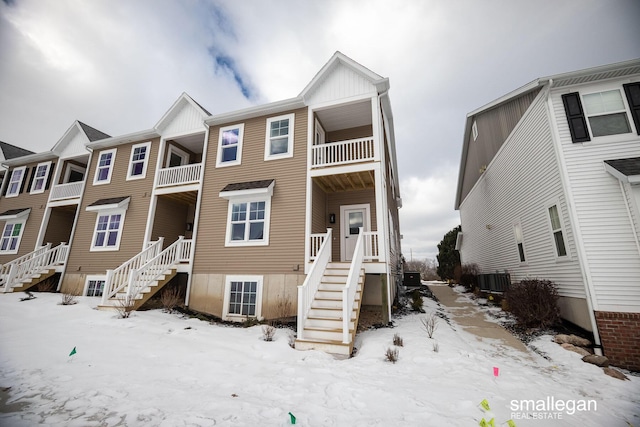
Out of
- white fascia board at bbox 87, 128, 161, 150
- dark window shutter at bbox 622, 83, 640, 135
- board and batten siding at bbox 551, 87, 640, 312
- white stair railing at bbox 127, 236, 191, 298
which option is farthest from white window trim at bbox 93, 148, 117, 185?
dark window shutter at bbox 622, 83, 640, 135

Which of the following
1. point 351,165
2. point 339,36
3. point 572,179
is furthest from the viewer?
point 339,36

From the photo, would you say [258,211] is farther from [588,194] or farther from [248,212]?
[588,194]

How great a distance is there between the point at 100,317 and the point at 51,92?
6.46m

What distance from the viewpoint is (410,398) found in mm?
4051

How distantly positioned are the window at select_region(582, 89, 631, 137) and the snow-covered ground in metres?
6.51

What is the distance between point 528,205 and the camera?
1059 cm

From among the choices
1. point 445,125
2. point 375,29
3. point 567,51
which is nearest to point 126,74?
point 375,29

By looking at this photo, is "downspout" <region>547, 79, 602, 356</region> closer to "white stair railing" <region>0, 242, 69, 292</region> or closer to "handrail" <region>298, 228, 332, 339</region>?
"handrail" <region>298, 228, 332, 339</region>

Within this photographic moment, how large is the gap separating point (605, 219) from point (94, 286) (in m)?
20.2

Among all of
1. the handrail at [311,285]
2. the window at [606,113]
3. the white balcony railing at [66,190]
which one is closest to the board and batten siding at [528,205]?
the window at [606,113]

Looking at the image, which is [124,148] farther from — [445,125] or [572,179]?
[445,125]

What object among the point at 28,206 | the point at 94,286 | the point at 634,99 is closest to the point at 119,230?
the point at 94,286

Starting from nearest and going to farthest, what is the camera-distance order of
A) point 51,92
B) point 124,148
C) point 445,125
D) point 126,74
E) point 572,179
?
point 51,92 → point 572,179 → point 126,74 → point 124,148 → point 445,125

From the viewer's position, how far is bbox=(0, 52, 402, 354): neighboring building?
9.59 m
